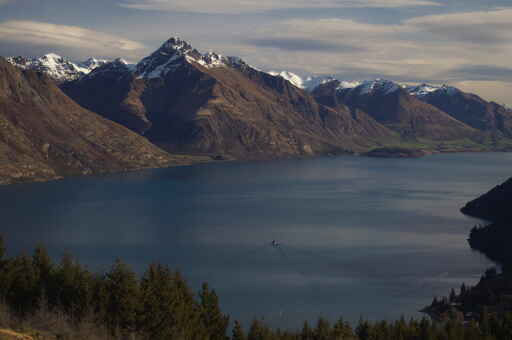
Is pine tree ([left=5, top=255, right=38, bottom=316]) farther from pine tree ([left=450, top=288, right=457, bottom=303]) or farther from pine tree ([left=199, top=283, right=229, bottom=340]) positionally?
pine tree ([left=450, top=288, right=457, bottom=303])

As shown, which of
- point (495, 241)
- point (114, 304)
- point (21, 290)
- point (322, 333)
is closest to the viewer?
point (114, 304)

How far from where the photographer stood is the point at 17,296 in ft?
205

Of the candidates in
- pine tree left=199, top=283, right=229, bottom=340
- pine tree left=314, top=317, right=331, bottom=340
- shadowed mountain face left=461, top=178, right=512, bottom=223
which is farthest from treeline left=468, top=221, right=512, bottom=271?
pine tree left=199, top=283, right=229, bottom=340

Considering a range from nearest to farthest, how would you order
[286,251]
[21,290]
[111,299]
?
[111,299] → [21,290] → [286,251]

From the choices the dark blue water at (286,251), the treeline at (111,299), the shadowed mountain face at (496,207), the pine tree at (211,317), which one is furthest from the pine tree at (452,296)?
the shadowed mountain face at (496,207)

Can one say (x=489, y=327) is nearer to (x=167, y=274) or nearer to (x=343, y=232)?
(x=167, y=274)

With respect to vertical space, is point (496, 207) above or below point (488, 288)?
above

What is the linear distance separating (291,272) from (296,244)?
89.6ft

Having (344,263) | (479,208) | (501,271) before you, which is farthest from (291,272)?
(479,208)

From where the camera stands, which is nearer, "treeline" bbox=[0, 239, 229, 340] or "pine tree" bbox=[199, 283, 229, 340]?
"treeline" bbox=[0, 239, 229, 340]

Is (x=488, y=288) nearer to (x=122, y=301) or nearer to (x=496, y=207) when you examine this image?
(x=122, y=301)

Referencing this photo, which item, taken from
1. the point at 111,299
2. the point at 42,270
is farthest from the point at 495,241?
A: the point at 42,270

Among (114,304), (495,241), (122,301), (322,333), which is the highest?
(122,301)

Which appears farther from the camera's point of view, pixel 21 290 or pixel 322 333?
pixel 322 333
